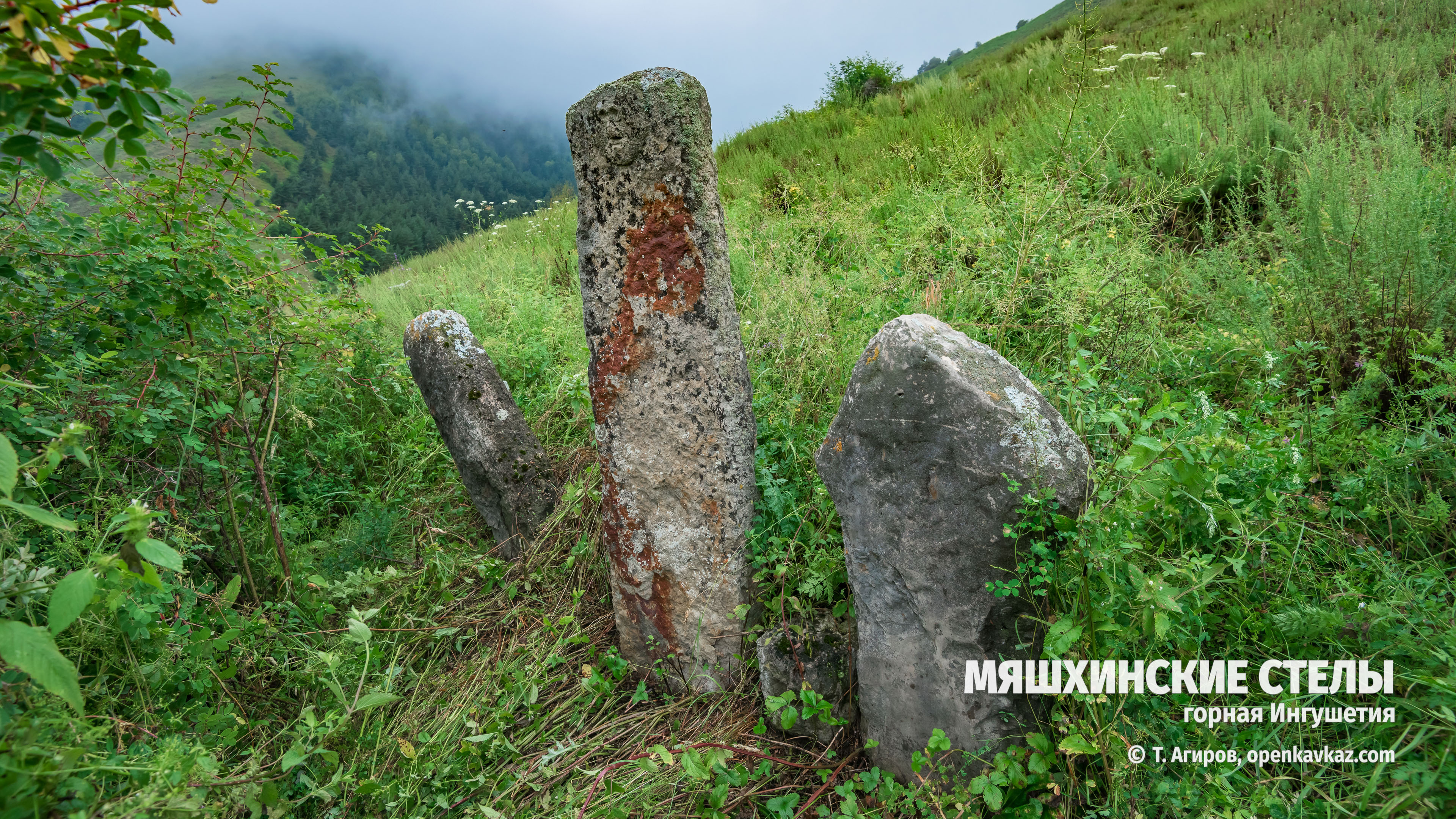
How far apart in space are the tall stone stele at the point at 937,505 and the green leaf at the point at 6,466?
69.6 inches

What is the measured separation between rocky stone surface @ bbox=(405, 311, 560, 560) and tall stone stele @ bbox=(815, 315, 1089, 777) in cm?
176

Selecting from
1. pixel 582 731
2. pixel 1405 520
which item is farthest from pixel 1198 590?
pixel 582 731

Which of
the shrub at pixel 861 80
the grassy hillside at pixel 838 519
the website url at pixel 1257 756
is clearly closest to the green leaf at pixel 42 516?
the grassy hillside at pixel 838 519

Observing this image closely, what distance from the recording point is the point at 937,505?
1.77m

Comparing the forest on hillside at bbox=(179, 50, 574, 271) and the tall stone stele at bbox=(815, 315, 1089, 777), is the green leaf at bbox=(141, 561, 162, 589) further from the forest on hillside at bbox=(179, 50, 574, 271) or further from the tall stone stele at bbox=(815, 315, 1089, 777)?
the forest on hillside at bbox=(179, 50, 574, 271)

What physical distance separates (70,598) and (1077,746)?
211 cm

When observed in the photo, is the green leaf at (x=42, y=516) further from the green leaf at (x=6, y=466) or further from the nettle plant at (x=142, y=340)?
the nettle plant at (x=142, y=340)

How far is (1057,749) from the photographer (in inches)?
66.1

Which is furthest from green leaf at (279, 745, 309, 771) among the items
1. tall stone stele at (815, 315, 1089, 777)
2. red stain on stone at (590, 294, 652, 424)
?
tall stone stele at (815, 315, 1089, 777)

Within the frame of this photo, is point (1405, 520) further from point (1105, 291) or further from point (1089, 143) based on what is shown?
point (1089, 143)

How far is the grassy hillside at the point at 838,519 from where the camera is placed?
1.52 meters

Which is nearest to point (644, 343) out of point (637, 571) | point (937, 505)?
point (637, 571)

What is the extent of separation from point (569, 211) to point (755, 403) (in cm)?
633

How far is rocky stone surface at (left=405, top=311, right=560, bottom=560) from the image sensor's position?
313cm
